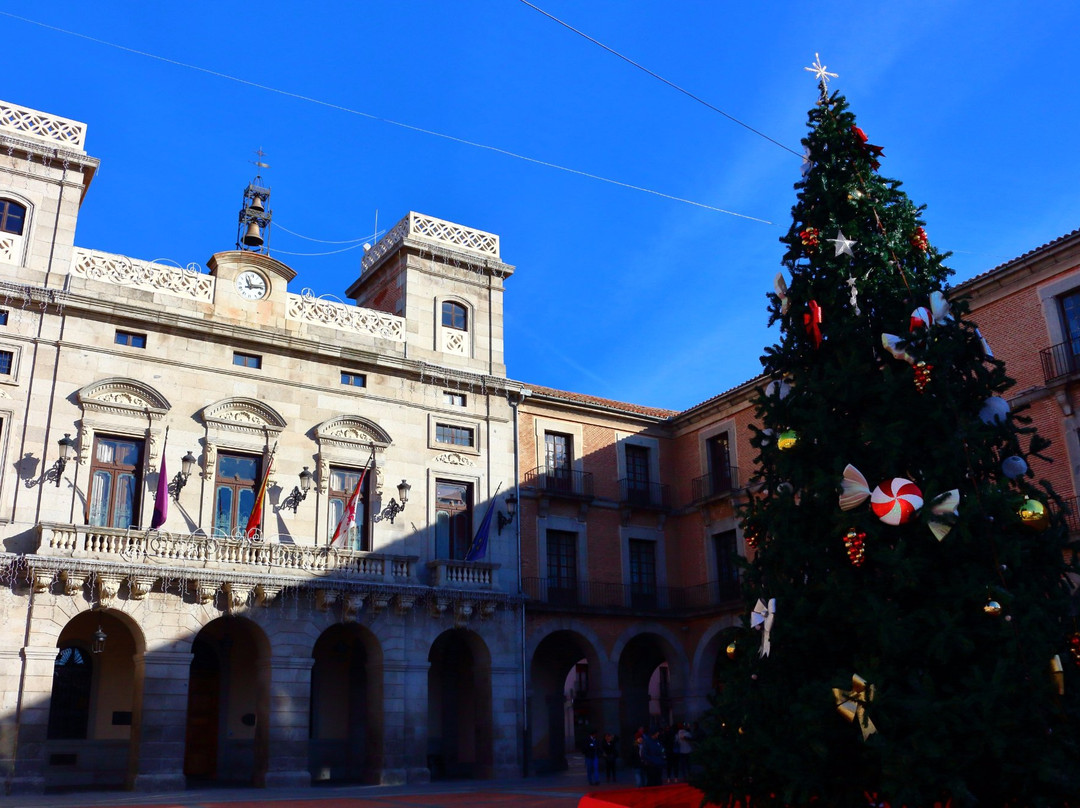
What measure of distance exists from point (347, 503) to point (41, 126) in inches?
432

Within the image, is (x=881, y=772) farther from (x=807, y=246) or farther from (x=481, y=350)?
(x=481, y=350)

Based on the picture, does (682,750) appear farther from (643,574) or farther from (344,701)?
(344,701)

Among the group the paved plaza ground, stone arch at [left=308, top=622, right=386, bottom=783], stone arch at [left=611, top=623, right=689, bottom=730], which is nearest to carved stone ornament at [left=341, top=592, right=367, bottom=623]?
stone arch at [left=308, top=622, right=386, bottom=783]

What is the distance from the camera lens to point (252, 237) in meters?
24.6

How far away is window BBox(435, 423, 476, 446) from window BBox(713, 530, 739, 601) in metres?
7.90

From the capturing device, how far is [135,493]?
21.0 m

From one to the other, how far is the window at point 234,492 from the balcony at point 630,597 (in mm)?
7532

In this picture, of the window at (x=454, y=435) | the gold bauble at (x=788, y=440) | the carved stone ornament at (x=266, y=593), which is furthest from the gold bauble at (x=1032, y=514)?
the window at (x=454, y=435)

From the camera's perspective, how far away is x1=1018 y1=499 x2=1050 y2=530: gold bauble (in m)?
7.61

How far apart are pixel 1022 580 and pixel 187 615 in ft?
56.0

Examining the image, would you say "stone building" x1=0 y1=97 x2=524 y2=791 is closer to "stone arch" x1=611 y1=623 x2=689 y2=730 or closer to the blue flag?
→ the blue flag

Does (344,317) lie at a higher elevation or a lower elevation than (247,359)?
higher

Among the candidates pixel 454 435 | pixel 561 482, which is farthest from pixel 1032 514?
pixel 561 482

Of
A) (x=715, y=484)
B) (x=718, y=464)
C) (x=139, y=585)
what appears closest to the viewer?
(x=139, y=585)
